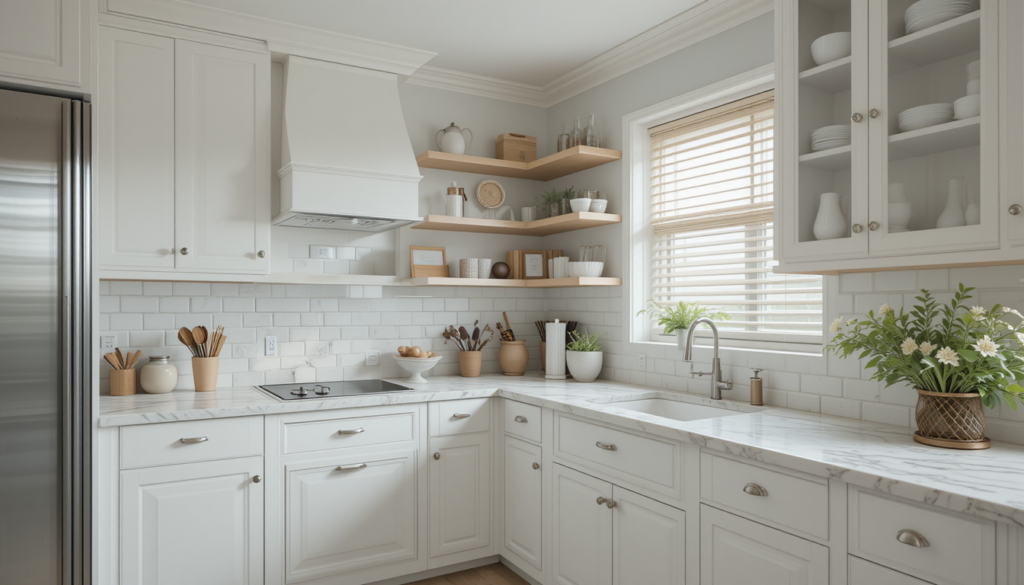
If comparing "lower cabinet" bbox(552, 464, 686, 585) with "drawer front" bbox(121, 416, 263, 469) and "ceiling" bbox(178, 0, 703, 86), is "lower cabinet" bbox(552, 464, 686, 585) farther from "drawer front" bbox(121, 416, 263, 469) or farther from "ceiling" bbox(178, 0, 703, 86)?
"ceiling" bbox(178, 0, 703, 86)

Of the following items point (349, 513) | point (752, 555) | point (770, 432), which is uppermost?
point (770, 432)

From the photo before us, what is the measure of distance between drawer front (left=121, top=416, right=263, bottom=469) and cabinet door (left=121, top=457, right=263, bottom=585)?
0.11 ft

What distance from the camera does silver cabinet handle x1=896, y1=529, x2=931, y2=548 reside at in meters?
1.59

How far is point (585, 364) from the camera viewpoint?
11.9 feet

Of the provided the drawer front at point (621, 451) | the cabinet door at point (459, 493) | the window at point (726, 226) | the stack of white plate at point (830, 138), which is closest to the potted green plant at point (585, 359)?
the window at point (726, 226)

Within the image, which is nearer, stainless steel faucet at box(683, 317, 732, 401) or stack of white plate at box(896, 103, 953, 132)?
stack of white plate at box(896, 103, 953, 132)

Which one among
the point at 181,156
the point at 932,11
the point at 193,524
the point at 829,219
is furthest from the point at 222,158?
the point at 932,11

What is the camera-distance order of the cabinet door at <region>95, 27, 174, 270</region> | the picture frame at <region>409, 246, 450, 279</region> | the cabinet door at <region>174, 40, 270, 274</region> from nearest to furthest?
the cabinet door at <region>95, 27, 174, 270</region> → the cabinet door at <region>174, 40, 270, 274</region> → the picture frame at <region>409, 246, 450, 279</region>

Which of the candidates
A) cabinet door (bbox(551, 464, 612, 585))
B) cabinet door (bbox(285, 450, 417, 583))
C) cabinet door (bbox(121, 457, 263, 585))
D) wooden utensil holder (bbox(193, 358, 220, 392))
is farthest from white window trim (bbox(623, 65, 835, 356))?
wooden utensil holder (bbox(193, 358, 220, 392))

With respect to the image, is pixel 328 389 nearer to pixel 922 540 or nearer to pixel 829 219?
pixel 829 219

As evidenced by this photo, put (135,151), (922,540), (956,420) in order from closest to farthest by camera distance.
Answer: (922,540), (956,420), (135,151)

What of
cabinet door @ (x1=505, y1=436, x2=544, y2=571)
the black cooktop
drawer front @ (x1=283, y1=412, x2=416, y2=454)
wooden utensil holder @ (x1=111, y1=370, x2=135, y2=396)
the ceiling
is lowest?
cabinet door @ (x1=505, y1=436, x2=544, y2=571)

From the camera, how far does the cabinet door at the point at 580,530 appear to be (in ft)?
8.68

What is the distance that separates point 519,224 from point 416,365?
102 centimetres
